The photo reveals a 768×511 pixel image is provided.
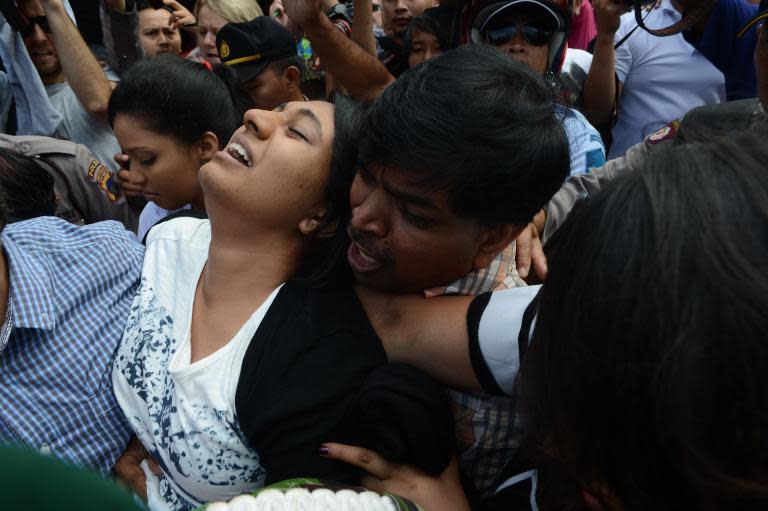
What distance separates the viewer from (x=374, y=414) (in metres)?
1.14

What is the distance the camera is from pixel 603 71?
9.11 feet

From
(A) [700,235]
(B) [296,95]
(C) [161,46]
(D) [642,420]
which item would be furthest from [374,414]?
(C) [161,46]

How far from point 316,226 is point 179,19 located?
2902 mm

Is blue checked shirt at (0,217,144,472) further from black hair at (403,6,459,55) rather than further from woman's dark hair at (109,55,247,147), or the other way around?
black hair at (403,6,459,55)

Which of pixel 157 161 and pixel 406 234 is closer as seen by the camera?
pixel 406 234

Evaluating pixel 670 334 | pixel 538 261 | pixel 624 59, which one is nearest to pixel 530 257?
pixel 538 261

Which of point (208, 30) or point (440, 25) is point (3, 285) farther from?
point (208, 30)

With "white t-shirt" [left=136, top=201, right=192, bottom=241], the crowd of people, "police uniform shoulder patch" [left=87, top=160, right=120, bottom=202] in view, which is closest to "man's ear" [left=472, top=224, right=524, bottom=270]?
the crowd of people

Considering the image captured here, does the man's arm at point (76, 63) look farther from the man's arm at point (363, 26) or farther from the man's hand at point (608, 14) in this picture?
the man's hand at point (608, 14)

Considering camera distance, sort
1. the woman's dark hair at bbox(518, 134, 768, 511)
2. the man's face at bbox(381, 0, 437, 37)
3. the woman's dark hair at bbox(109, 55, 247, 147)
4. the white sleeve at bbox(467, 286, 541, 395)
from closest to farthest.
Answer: the woman's dark hair at bbox(518, 134, 768, 511)
the white sleeve at bbox(467, 286, 541, 395)
the woman's dark hair at bbox(109, 55, 247, 147)
the man's face at bbox(381, 0, 437, 37)

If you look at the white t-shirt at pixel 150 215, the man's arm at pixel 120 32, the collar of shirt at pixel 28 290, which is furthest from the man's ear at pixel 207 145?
the man's arm at pixel 120 32

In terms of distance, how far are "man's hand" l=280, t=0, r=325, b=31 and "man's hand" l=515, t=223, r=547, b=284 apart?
50.1 inches

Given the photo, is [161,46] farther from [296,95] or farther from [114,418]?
[114,418]

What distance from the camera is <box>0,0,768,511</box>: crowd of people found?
1.98ft
